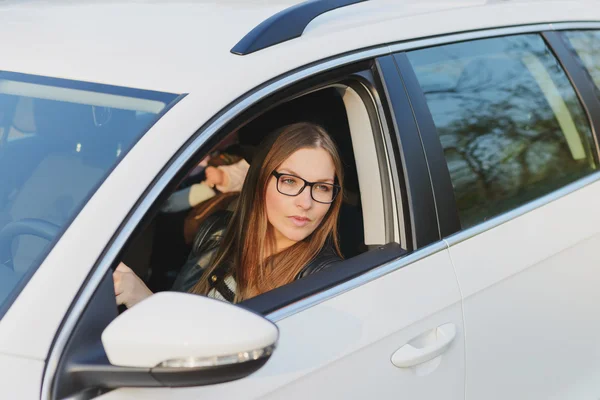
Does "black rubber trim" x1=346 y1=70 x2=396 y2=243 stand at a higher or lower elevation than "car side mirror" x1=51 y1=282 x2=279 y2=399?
higher

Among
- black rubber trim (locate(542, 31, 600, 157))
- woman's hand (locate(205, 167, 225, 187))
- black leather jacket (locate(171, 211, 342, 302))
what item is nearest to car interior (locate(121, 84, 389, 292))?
black leather jacket (locate(171, 211, 342, 302))

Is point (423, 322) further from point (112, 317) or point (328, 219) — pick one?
point (112, 317)

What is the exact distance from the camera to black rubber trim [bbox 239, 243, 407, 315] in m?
1.72

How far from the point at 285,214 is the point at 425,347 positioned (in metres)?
0.58

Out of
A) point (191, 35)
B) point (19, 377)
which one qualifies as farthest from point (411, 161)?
point (19, 377)

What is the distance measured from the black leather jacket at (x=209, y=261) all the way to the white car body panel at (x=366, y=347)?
265 mm

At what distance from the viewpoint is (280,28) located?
1842 millimetres

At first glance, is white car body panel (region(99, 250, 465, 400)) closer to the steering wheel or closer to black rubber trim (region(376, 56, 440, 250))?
black rubber trim (region(376, 56, 440, 250))

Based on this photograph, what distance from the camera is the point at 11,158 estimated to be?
1808mm

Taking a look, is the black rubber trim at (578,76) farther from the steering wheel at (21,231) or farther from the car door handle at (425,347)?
the steering wheel at (21,231)

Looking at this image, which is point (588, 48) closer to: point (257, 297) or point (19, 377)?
point (257, 297)

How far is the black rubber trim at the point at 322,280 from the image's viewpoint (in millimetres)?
1719

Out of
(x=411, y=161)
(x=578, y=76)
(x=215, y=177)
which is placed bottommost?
(x=411, y=161)

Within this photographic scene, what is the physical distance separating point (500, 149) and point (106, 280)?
48.5 inches
